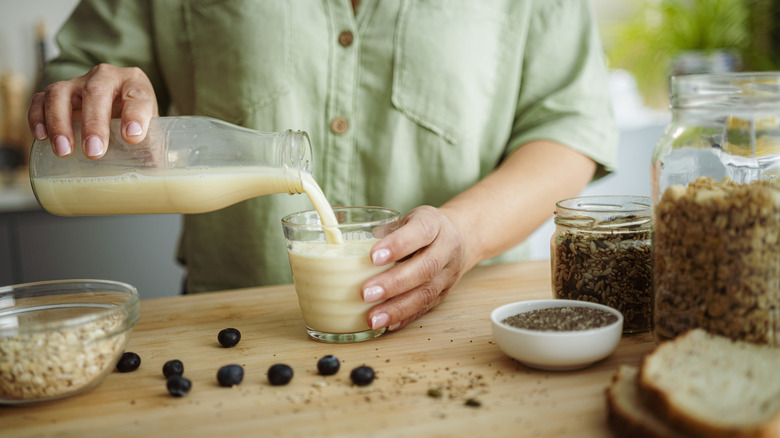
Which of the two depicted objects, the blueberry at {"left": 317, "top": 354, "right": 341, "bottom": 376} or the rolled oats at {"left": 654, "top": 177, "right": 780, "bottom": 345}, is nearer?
the rolled oats at {"left": 654, "top": 177, "right": 780, "bottom": 345}

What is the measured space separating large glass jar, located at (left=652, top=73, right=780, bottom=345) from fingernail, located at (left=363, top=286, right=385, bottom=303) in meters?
0.44

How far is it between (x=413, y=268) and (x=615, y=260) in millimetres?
345

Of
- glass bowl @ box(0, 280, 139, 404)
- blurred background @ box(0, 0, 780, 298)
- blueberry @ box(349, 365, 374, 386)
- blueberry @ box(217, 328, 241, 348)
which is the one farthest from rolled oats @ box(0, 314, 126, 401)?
blurred background @ box(0, 0, 780, 298)

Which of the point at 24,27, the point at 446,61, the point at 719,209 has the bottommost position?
the point at 719,209

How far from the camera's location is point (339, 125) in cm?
158

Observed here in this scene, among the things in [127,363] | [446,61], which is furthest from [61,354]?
[446,61]

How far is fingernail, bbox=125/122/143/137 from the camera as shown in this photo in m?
1.06

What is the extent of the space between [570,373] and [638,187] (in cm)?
344

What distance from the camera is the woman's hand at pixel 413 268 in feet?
3.58

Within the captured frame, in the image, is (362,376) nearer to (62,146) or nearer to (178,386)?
(178,386)

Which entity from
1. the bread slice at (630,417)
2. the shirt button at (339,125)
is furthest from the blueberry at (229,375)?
the shirt button at (339,125)

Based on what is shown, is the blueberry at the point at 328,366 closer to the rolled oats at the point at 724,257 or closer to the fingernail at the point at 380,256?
the fingernail at the point at 380,256

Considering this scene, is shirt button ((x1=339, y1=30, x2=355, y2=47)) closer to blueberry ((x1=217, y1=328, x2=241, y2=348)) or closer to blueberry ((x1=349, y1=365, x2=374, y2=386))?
blueberry ((x1=217, y1=328, x2=241, y2=348))

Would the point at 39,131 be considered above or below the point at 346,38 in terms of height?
below
